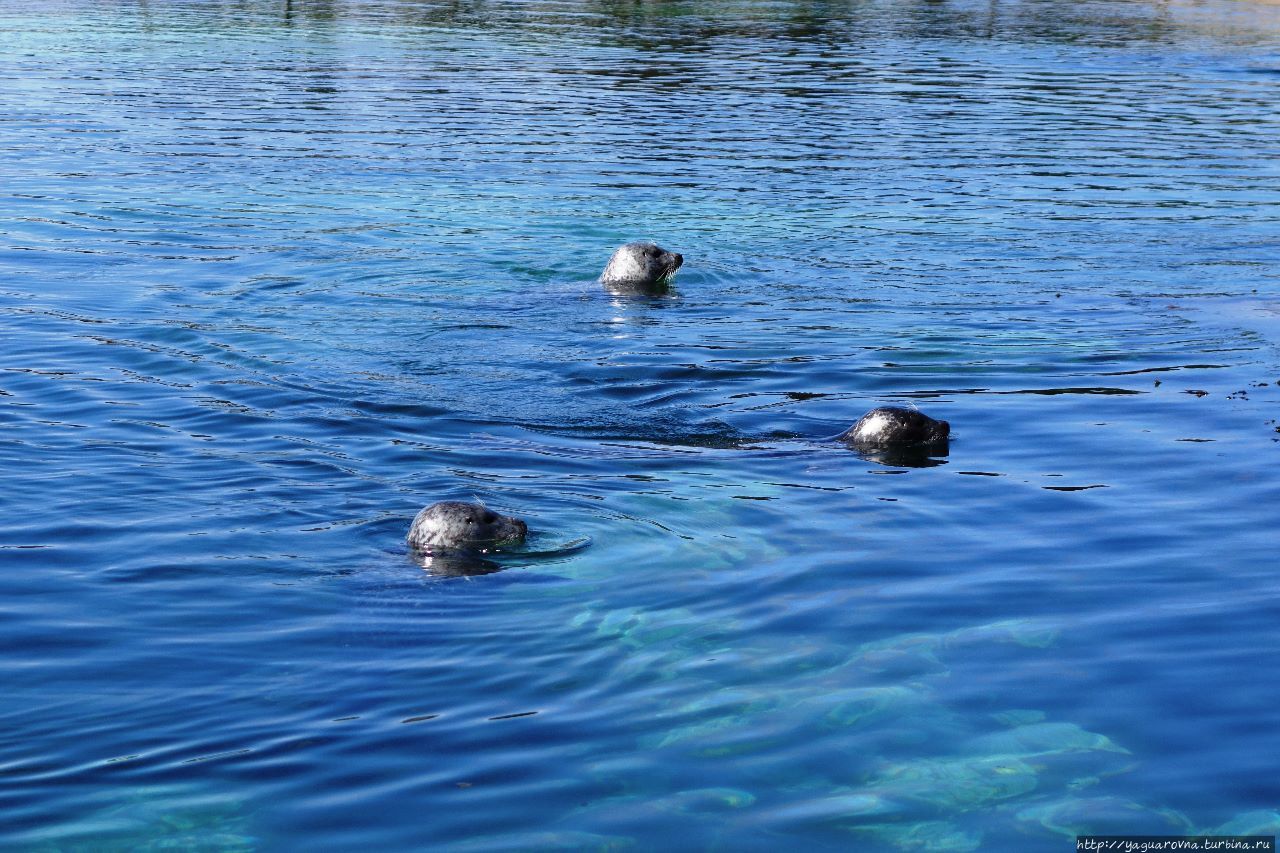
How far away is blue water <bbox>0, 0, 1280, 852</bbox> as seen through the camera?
20.8 ft

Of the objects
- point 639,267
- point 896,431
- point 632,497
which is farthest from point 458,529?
point 639,267

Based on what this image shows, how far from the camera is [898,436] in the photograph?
10953 mm

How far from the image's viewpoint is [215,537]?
29.9ft

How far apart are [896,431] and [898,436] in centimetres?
4

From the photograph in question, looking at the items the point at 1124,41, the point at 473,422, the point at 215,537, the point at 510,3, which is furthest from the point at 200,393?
the point at 510,3

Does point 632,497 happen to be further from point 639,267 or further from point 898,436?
point 639,267

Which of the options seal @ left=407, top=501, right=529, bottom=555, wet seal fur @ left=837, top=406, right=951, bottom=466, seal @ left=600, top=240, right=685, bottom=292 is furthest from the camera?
seal @ left=600, top=240, right=685, bottom=292

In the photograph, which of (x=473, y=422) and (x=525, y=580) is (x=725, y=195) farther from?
(x=525, y=580)

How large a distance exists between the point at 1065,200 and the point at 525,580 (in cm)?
1485

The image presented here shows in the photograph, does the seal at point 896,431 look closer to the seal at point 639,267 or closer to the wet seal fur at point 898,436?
the wet seal fur at point 898,436

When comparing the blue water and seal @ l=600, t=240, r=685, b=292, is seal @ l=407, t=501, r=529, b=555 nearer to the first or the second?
the blue water

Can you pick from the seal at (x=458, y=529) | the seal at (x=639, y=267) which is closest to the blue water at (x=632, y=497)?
the seal at (x=458, y=529)

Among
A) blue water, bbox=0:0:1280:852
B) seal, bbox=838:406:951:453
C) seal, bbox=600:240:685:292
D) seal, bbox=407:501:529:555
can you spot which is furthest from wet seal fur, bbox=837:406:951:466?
seal, bbox=600:240:685:292

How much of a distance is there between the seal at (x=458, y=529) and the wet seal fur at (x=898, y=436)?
311 centimetres
